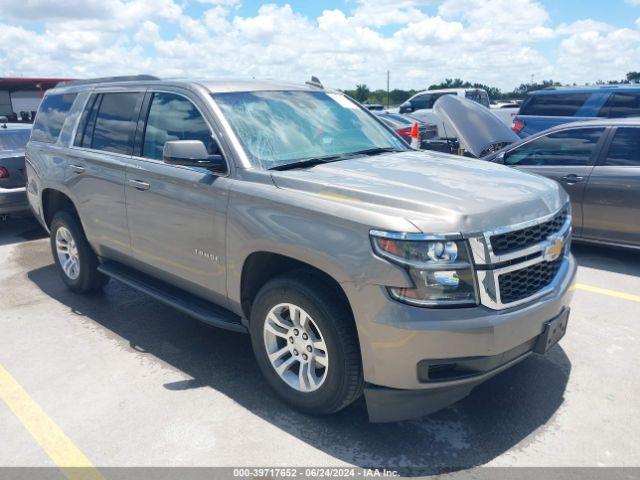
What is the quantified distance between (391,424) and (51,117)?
4.50 m

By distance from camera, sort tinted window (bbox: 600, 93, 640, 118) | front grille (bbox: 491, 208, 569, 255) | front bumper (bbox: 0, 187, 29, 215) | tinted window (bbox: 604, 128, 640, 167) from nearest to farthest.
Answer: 1. front grille (bbox: 491, 208, 569, 255)
2. tinted window (bbox: 604, 128, 640, 167)
3. front bumper (bbox: 0, 187, 29, 215)
4. tinted window (bbox: 600, 93, 640, 118)

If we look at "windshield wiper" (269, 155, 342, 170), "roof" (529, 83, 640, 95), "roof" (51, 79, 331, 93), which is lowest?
"windshield wiper" (269, 155, 342, 170)

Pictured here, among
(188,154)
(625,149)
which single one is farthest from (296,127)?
(625,149)

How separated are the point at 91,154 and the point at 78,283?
1.32 meters

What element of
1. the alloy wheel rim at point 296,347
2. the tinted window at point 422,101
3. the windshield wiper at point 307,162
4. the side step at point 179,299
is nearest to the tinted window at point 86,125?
the side step at point 179,299

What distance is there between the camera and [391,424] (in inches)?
128

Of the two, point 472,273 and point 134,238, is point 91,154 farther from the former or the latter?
point 472,273

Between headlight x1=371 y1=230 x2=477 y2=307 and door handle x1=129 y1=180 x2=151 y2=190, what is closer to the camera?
headlight x1=371 y1=230 x2=477 y2=307

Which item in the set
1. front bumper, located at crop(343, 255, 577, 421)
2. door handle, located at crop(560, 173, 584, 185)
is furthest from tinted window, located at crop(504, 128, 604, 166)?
front bumper, located at crop(343, 255, 577, 421)

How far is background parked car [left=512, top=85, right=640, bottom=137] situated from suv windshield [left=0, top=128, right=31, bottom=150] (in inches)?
316

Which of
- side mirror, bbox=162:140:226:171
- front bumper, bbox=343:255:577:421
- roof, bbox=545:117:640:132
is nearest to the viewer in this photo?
front bumper, bbox=343:255:577:421

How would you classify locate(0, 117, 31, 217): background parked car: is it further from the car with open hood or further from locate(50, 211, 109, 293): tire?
the car with open hood

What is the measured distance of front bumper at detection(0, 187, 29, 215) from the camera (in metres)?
7.62

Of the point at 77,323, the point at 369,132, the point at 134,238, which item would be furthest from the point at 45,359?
the point at 369,132
